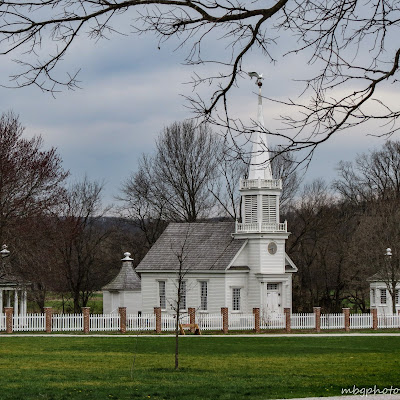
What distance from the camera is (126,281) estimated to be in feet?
183

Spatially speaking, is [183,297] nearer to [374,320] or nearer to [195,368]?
[374,320]

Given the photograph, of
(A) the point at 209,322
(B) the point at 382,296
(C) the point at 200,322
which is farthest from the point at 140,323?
(B) the point at 382,296

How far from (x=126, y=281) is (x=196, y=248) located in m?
4.89

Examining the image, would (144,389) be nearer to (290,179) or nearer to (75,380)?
(75,380)

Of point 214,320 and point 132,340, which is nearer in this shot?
point 132,340

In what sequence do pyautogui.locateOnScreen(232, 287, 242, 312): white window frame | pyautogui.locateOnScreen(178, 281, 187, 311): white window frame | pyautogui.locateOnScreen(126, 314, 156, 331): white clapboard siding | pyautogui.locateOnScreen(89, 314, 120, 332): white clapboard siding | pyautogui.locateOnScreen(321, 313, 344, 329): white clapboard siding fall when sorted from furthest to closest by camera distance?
pyautogui.locateOnScreen(178, 281, 187, 311): white window frame → pyautogui.locateOnScreen(232, 287, 242, 312): white window frame → pyautogui.locateOnScreen(321, 313, 344, 329): white clapboard siding → pyautogui.locateOnScreen(126, 314, 156, 331): white clapboard siding → pyautogui.locateOnScreen(89, 314, 120, 332): white clapboard siding

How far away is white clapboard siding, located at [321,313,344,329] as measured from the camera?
47969 millimetres

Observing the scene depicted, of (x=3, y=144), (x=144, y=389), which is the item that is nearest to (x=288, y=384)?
Result: (x=144, y=389)

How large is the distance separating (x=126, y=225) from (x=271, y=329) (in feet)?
85.4

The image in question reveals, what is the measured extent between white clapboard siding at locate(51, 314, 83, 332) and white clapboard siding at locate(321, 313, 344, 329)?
11.9 meters

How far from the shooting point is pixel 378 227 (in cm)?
6059

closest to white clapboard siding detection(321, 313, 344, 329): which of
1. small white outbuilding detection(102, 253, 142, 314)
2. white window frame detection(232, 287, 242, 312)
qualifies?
white window frame detection(232, 287, 242, 312)

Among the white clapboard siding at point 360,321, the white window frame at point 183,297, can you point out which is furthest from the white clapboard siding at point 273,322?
the white window frame at point 183,297

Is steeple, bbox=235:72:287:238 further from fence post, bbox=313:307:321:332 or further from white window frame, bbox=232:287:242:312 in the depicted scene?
fence post, bbox=313:307:321:332
